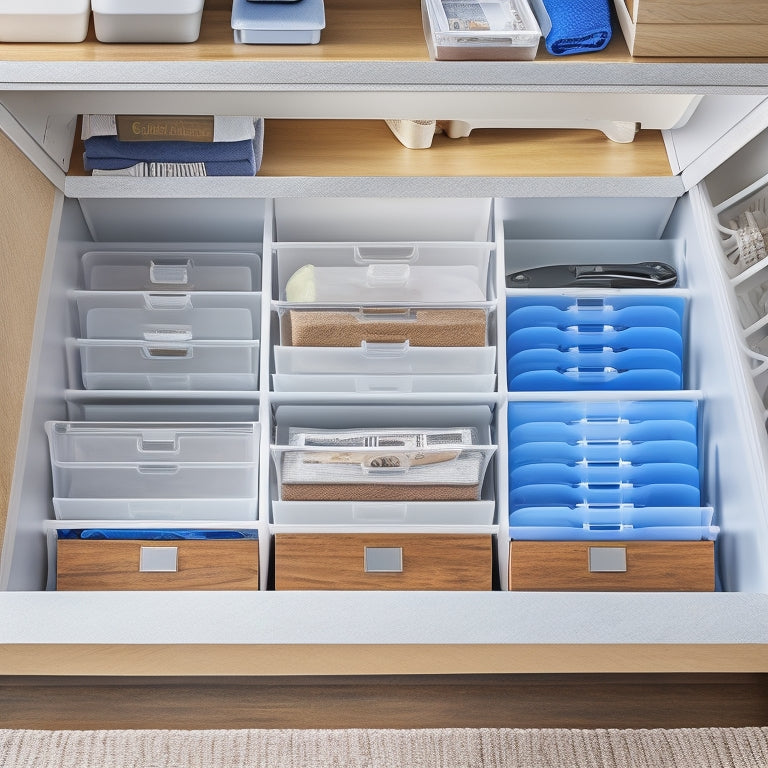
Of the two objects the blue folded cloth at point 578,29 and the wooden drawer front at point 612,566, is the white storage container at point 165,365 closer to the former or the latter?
the wooden drawer front at point 612,566

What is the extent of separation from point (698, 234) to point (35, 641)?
4.07ft

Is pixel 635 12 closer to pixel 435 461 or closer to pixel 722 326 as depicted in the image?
pixel 722 326

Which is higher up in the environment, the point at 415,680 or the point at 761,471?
the point at 761,471

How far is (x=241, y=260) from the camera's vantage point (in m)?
1.66

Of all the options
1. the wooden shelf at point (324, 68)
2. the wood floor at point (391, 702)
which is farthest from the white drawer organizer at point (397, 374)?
the wood floor at point (391, 702)

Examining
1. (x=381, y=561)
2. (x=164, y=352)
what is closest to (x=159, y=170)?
(x=164, y=352)

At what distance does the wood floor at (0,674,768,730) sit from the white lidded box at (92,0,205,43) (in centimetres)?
111

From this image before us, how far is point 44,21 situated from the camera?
1.20m

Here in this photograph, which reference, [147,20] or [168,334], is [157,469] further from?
[147,20]

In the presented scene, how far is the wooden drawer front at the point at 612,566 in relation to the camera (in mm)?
1342

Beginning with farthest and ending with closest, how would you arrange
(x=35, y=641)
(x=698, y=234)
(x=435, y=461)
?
(x=698, y=234), (x=435, y=461), (x=35, y=641)

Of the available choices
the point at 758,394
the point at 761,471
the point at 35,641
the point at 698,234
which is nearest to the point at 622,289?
the point at 698,234

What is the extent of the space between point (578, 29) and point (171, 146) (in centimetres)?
71

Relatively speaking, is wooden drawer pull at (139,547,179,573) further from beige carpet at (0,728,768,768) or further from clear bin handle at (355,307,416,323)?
clear bin handle at (355,307,416,323)
